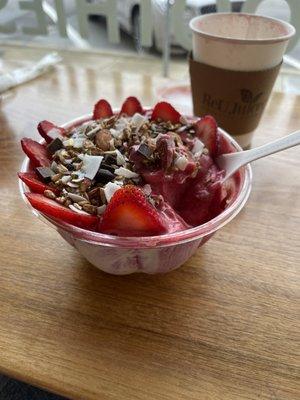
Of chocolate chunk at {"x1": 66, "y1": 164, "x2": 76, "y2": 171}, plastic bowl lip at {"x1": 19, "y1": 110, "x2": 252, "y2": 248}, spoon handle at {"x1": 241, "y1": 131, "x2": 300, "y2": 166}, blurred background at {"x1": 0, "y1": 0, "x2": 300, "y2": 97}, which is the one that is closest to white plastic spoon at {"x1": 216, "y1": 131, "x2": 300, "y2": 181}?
spoon handle at {"x1": 241, "y1": 131, "x2": 300, "y2": 166}

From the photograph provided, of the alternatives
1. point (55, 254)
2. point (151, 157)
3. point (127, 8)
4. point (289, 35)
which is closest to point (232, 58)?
point (289, 35)

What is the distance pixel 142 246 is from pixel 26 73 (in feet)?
2.79

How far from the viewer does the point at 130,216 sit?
42 centimetres

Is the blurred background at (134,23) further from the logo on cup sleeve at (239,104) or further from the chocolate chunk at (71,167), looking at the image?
the chocolate chunk at (71,167)

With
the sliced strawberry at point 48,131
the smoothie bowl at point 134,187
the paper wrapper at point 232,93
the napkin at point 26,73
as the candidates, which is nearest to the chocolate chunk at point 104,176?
the smoothie bowl at point 134,187

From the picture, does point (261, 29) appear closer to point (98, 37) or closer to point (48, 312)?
point (48, 312)

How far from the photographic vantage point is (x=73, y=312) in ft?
1.57

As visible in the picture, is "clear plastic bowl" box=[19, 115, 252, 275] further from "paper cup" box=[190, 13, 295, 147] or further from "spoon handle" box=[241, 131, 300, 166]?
"paper cup" box=[190, 13, 295, 147]

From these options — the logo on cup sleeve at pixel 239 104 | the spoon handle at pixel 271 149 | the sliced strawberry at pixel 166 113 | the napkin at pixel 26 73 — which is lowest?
the napkin at pixel 26 73

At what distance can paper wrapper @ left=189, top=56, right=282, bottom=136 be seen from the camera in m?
0.71

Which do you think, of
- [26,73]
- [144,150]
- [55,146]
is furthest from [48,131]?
[26,73]

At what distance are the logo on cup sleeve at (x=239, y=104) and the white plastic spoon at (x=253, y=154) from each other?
0.69 feet

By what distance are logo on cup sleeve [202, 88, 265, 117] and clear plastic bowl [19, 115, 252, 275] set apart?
0.28 meters

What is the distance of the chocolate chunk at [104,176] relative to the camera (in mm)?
483
